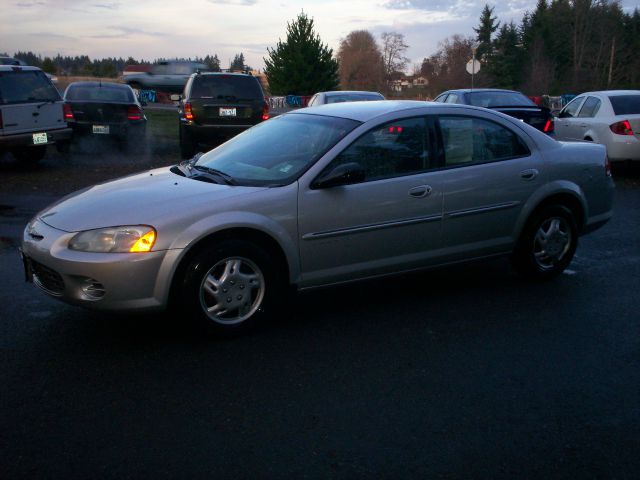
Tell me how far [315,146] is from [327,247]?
81cm

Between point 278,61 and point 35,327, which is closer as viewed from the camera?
point 35,327

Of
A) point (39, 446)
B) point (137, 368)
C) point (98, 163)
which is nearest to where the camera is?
point (39, 446)

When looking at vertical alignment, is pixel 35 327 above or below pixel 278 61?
below

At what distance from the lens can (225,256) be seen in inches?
176

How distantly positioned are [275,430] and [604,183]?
4307 millimetres

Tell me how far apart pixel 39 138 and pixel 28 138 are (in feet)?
0.73

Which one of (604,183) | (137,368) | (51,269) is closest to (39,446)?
(137,368)

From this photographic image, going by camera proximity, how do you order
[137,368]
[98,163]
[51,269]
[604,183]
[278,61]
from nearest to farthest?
[137,368] < [51,269] < [604,183] < [98,163] < [278,61]

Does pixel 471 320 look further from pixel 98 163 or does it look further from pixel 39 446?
pixel 98 163

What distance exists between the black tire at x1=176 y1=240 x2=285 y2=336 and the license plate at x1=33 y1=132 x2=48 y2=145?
9148 millimetres

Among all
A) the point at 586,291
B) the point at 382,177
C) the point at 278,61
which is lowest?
the point at 586,291

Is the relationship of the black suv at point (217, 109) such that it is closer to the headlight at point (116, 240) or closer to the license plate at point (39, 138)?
the license plate at point (39, 138)

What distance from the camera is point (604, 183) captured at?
6238 millimetres

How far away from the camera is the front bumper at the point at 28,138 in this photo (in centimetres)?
1177
